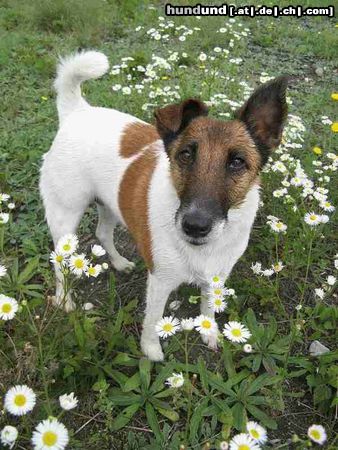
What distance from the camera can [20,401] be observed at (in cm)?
160

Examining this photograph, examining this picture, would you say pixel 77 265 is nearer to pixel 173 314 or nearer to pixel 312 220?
pixel 173 314

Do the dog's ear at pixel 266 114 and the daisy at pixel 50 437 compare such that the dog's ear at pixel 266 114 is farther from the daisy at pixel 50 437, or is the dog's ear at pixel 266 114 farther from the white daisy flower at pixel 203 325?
the daisy at pixel 50 437

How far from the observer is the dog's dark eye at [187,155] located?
240 cm

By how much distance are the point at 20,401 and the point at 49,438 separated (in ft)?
0.67

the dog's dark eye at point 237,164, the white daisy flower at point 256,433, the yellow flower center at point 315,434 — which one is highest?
the dog's dark eye at point 237,164

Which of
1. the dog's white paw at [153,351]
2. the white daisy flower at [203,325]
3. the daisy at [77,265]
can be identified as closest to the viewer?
the white daisy flower at [203,325]

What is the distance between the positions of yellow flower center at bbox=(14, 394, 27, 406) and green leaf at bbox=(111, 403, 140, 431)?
3.29ft

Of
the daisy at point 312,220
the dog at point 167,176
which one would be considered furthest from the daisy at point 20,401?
the daisy at point 312,220

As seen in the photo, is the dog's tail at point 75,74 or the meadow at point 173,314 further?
the dog's tail at point 75,74

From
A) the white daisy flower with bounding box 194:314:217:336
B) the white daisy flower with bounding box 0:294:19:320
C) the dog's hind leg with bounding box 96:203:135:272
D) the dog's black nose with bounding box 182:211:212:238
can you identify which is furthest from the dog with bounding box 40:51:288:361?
the white daisy flower with bounding box 0:294:19:320

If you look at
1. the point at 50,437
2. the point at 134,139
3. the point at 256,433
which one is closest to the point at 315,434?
the point at 256,433

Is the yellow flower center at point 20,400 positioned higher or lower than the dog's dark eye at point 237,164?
lower

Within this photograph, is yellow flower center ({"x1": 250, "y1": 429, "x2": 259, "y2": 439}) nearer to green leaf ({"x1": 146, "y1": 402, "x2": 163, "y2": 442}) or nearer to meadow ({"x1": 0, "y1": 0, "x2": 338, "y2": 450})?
meadow ({"x1": 0, "y1": 0, "x2": 338, "y2": 450})

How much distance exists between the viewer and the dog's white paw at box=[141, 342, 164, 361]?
2.89 m
